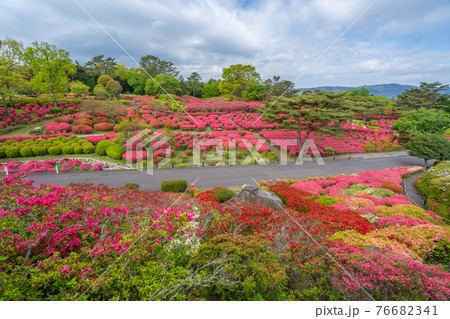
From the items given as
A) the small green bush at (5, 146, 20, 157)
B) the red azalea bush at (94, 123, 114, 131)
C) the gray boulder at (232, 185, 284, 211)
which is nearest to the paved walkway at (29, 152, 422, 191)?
the gray boulder at (232, 185, 284, 211)

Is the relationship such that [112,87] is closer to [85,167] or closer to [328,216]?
[85,167]

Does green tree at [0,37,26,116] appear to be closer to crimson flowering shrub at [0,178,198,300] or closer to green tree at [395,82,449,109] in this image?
crimson flowering shrub at [0,178,198,300]

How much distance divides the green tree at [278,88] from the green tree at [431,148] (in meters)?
25.3

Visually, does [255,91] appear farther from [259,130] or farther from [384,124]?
[384,124]

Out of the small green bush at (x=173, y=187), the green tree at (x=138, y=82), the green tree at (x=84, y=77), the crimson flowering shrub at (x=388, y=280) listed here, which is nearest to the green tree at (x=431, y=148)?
the crimson flowering shrub at (x=388, y=280)

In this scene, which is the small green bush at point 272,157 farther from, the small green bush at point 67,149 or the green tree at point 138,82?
the green tree at point 138,82

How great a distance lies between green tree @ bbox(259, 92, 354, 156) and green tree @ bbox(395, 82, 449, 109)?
3454 centimetres

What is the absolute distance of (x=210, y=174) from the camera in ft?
49.6

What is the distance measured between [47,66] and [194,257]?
37.9 meters

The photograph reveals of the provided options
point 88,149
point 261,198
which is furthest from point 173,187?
point 88,149

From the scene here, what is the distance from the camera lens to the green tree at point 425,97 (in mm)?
39094

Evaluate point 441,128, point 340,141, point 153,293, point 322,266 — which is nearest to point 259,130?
point 340,141

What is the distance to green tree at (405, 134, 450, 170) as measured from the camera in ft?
57.5

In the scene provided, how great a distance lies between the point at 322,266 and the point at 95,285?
4.54m
